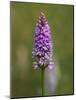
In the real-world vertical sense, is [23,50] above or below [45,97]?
above

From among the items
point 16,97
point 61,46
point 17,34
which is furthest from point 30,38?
point 16,97
